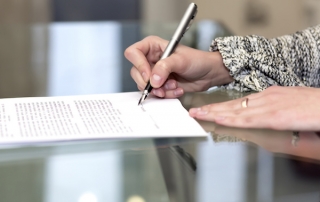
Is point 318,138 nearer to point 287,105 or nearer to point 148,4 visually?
point 287,105

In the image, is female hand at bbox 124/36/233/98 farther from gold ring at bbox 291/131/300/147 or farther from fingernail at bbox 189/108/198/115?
gold ring at bbox 291/131/300/147

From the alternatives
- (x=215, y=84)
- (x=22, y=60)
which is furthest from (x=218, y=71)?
(x=22, y=60)

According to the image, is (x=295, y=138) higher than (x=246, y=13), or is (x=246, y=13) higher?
(x=295, y=138)

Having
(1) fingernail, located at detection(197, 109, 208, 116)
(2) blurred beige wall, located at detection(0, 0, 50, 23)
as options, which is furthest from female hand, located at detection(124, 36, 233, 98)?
(2) blurred beige wall, located at detection(0, 0, 50, 23)

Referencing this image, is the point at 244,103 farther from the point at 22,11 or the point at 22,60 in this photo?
the point at 22,11

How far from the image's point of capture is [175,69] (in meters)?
0.83

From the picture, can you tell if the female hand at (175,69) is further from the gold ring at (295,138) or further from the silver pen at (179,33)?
the gold ring at (295,138)

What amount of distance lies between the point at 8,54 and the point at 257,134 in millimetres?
749

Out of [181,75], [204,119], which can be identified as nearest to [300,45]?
[181,75]

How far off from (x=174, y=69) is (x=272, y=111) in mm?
225

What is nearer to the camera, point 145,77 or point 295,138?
point 295,138

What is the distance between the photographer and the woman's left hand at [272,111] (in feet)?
2.05

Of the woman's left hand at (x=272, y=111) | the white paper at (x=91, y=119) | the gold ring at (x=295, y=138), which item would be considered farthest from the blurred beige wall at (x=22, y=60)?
the gold ring at (x=295, y=138)

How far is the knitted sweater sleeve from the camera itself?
2.90 ft
